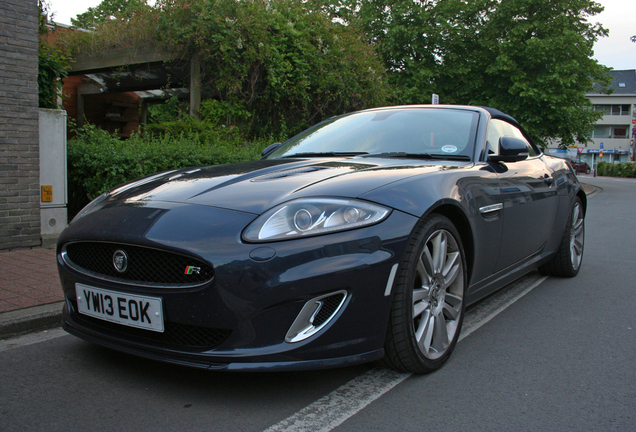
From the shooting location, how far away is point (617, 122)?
73.3 metres

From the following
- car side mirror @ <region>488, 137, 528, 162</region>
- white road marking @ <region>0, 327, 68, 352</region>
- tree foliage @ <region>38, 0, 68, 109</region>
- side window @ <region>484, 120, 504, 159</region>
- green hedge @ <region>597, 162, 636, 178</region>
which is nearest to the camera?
white road marking @ <region>0, 327, 68, 352</region>

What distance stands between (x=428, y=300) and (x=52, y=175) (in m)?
5.00

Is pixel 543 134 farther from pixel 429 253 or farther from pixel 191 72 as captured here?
pixel 429 253

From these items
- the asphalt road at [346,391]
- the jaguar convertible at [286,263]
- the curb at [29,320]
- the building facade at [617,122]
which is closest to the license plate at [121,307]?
the jaguar convertible at [286,263]

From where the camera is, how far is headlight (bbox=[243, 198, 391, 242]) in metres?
2.25

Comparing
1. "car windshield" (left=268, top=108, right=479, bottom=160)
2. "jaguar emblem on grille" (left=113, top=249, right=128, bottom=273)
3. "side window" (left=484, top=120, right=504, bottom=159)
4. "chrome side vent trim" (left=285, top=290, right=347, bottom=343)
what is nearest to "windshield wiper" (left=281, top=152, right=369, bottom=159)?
"car windshield" (left=268, top=108, right=479, bottom=160)

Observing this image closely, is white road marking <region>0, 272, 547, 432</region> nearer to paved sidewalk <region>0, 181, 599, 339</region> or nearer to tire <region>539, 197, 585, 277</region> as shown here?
paved sidewalk <region>0, 181, 599, 339</region>

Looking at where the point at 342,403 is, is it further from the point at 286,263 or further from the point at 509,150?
the point at 509,150

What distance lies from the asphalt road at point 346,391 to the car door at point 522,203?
570 millimetres

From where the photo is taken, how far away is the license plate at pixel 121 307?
7.39 ft

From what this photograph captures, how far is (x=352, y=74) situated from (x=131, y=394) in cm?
1074

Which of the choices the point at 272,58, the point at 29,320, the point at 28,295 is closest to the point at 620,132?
the point at 272,58

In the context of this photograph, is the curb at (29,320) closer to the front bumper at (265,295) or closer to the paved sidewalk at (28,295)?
the paved sidewalk at (28,295)

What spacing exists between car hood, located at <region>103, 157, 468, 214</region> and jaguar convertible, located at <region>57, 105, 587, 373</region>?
11mm
